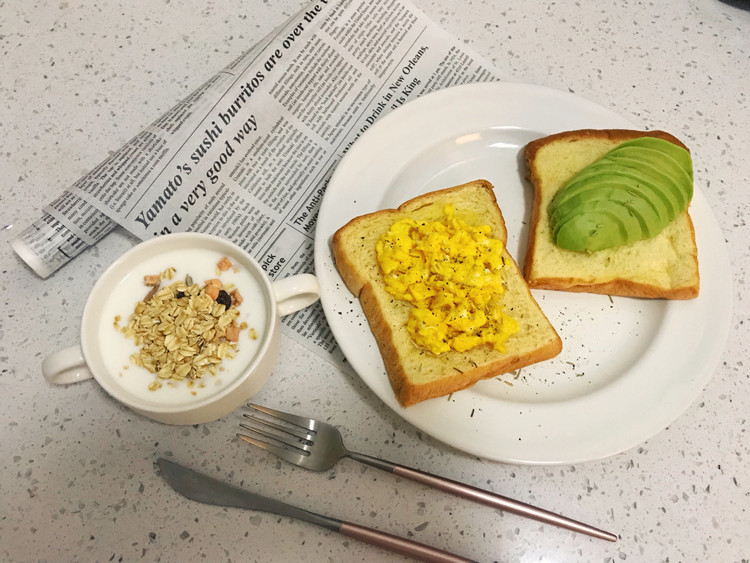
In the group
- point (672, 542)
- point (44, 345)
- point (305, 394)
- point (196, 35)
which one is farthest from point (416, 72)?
point (672, 542)

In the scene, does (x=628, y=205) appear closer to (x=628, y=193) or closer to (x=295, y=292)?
(x=628, y=193)

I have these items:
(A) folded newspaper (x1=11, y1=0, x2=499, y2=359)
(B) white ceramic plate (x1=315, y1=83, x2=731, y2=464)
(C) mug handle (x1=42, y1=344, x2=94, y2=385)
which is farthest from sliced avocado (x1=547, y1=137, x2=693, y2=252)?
(C) mug handle (x1=42, y1=344, x2=94, y2=385)

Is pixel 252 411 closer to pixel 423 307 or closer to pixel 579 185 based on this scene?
pixel 423 307

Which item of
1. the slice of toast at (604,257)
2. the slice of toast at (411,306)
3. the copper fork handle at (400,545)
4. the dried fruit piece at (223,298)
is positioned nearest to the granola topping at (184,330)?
the dried fruit piece at (223,298)

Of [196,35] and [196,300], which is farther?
[196,35]

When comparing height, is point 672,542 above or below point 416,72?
below

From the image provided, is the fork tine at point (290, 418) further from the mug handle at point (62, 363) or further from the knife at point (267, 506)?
the mug handle at point (62, 363)
